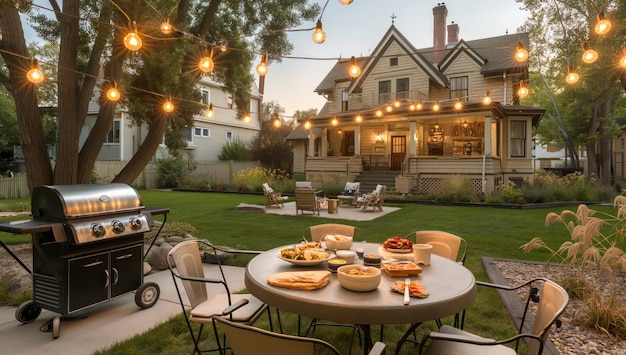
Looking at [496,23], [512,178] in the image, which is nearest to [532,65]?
[496,23]

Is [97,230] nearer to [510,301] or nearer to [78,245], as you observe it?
[78,245]

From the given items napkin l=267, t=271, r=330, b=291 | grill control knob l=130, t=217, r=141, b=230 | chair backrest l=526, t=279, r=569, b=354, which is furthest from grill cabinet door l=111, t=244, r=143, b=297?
chair backrest l=526, t=279, r=569, b=354

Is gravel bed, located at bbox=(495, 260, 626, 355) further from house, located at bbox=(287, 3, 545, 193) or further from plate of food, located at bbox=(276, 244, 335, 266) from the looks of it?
house, located at bbox=(287, 3, 545, 193)

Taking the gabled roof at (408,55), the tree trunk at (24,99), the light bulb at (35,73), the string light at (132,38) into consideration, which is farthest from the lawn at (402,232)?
the gabled roof at (408,55)

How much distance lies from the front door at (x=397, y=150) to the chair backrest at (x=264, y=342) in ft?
67.7

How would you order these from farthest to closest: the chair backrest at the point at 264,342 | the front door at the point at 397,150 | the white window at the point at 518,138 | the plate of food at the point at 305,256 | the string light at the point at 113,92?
1. the front door at the point at 397,150
2. the white window at the point at 518,138
3. the string light at the point at 113,92
4. the plate of food at the point at 305,256
5. the chair backrest at the point at 264,342

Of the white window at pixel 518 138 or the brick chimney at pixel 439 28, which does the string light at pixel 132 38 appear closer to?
the white window at pixel 518 138

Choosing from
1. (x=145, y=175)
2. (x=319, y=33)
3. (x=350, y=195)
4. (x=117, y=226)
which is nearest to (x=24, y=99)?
(x=117, y=226)

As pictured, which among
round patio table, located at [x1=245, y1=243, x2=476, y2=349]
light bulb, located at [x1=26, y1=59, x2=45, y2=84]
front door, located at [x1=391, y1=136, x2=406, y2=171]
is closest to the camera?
round patio table, located at [x1=245, y1=243, x2=476, y2=349]

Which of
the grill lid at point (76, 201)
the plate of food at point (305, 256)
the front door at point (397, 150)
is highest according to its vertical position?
the front door at point (397, 150)

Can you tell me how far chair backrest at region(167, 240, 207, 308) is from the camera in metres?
2.82

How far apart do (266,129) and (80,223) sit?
86.5 feet

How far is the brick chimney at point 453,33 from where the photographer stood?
24.6 m

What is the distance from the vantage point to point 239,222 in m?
10.0
